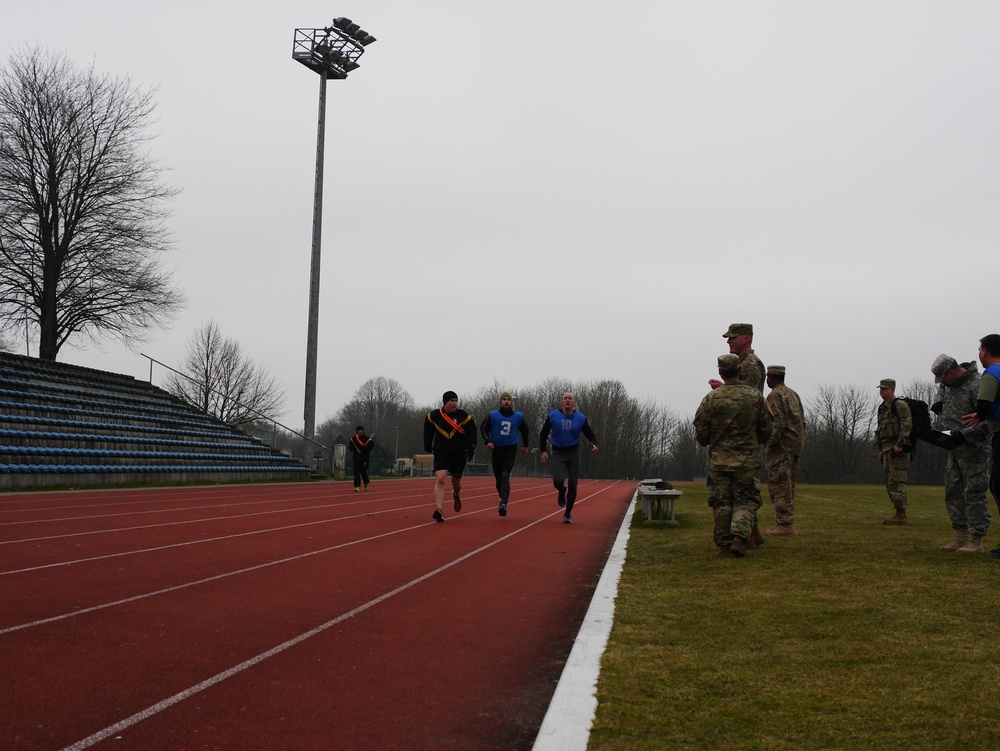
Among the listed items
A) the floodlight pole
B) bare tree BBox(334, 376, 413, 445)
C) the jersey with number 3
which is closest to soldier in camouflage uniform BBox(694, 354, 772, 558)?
the jersey with number 3

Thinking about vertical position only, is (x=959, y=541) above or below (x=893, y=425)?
below

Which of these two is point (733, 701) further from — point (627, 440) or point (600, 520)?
point (627, 440)

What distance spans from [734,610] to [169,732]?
330 centimetres

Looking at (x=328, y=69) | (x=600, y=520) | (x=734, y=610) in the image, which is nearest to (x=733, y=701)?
(x=734, y=610)

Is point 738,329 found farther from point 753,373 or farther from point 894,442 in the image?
point 894,442

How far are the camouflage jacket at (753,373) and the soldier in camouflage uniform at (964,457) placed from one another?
1.68 meters

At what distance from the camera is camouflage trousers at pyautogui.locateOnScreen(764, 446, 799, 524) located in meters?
9.21

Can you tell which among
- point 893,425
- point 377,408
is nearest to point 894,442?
point 893,425

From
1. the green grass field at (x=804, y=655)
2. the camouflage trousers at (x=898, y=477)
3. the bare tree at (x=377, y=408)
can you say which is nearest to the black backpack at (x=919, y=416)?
the camouflage trousers at (x=898, y=477)

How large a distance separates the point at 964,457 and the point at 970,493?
1.10 ft

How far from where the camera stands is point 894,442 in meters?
11.3

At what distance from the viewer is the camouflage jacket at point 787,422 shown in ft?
30.5

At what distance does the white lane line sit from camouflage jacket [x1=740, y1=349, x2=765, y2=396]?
323 cm

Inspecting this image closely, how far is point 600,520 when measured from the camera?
44.0ft
